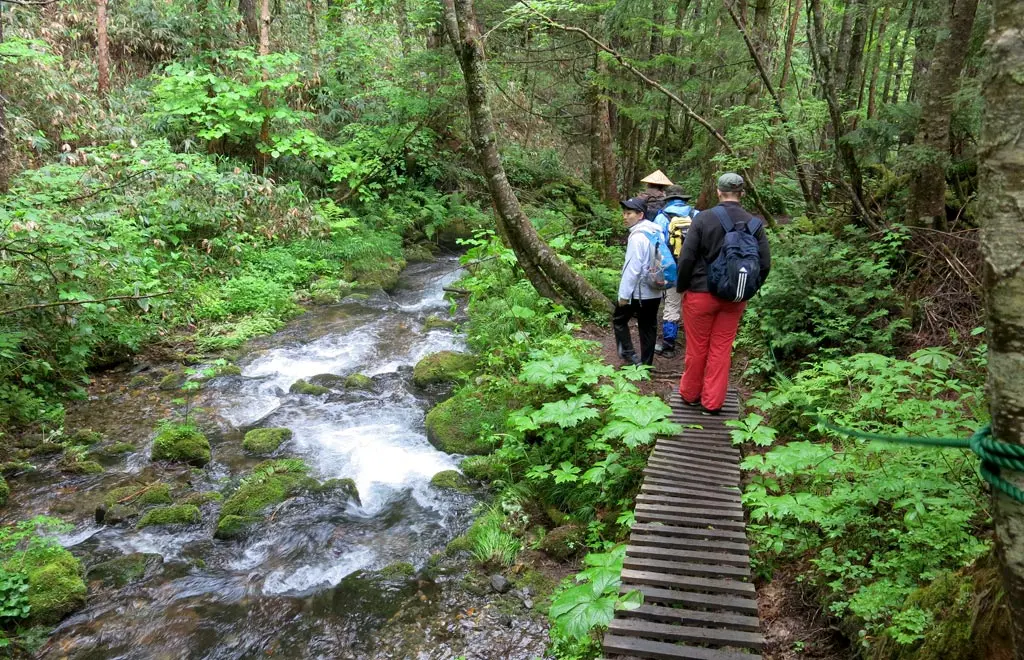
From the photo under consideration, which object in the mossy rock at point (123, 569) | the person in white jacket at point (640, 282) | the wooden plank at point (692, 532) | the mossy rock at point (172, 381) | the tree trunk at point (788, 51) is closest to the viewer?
the wooden plank at point (692, 532)

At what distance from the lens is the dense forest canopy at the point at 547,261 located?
353 cm

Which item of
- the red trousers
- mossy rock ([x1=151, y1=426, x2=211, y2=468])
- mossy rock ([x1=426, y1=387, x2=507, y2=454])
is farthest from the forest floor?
mossy rock ([x1=151, y1=426, x2=211, y2=468])

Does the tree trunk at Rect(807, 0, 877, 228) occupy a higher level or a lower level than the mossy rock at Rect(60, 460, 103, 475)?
higher

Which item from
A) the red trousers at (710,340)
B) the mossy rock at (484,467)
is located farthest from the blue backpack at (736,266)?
the mossy rock at (484,467)

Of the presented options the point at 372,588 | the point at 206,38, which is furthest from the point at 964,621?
the point at 206,38

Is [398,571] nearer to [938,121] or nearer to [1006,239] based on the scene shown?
[1006,239]

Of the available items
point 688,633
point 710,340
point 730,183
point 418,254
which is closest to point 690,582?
point 688,633

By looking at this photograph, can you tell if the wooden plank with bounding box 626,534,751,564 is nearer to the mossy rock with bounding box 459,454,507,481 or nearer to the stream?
the stream

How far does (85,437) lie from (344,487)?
11.7ft

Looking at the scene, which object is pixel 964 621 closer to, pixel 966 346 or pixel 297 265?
pixel 966 346

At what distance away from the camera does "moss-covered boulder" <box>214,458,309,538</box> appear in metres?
6.22

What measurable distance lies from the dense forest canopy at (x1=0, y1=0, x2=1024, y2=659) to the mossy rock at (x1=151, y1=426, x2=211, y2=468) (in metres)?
0.04

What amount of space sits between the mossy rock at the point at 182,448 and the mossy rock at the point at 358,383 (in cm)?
241

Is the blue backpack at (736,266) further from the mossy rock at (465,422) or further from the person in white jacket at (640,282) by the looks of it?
the mossy rock at (465,422)
